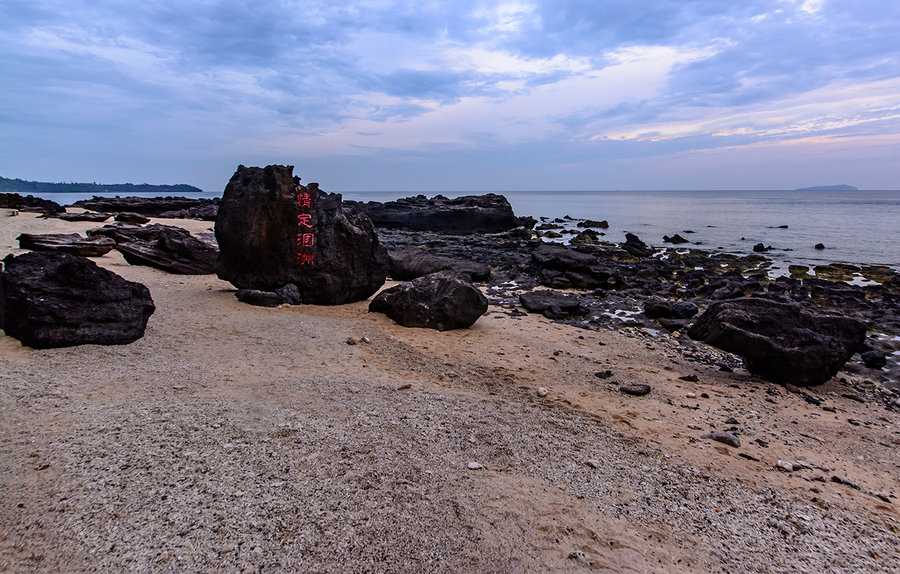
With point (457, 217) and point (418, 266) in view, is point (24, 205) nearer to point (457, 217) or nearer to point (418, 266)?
point (418, 266)

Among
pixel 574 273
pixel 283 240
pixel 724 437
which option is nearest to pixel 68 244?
pixel 283 240

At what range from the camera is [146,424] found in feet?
15.6

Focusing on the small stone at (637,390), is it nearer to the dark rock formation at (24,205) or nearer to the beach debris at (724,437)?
the beach debris at (724,437)

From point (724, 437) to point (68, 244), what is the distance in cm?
1853

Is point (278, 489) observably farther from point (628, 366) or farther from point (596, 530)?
point (628, 366)

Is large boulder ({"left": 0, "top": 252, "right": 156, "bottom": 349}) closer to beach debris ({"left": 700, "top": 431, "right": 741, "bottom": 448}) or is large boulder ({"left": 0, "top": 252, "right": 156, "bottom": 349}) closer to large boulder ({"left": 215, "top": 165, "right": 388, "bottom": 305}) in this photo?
large boulder ({"left": 215, "top": 165, "right": 388, "bottom": 305})

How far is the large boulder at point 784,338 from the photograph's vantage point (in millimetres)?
7988

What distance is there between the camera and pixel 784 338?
324 inches

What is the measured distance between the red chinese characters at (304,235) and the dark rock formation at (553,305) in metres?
6.19

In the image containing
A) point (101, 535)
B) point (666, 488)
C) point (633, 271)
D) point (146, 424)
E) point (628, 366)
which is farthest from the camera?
point (633, 271)

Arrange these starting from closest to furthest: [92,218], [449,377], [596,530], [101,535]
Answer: [101,535], [596,530], [449,377], [92,218]

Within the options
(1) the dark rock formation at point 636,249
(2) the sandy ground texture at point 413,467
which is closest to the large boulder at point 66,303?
(2) the sandy ground texture at point 413,467

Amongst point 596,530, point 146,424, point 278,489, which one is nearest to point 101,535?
point 278,489

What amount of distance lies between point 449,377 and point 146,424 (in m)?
4.13
